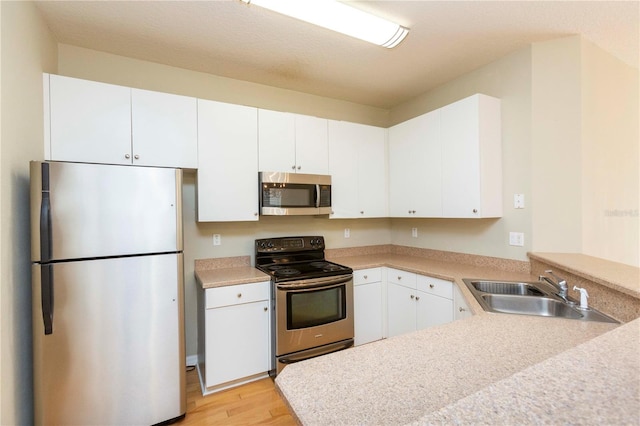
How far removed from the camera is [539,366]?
585mm

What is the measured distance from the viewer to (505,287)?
2090mm

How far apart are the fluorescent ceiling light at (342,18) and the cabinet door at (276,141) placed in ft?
3.16

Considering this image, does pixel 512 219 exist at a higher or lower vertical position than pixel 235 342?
higher

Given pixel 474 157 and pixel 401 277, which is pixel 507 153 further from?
pixel 401 277

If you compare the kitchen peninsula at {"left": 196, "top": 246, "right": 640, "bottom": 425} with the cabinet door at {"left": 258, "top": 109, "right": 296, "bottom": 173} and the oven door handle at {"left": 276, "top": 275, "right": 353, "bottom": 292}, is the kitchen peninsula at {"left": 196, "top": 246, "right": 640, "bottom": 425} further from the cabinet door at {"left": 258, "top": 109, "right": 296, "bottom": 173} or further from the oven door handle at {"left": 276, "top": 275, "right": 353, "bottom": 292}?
the cabinet door at {"left": 258, "top": 109, "right": 296, "bottom": 173}

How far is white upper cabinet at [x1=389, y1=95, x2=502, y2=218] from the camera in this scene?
2.39 m

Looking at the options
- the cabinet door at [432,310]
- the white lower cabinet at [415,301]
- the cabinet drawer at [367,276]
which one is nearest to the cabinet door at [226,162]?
the cabinet drawer at [367,276]

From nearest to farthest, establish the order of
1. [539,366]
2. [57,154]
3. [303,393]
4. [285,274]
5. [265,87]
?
[539,366] < [303,393] < [57,154] < [285,274] < [265,87]

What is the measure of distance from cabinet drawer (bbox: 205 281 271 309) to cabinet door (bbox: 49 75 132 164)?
1.13m

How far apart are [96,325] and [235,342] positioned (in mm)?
921

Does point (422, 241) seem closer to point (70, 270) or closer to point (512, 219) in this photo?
point (512, 219)

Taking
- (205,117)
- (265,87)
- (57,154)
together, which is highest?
(265,87)

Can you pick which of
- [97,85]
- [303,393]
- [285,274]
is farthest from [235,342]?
[97,85]

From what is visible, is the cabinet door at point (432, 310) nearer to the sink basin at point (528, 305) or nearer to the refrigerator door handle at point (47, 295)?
the sink basin at point (528, 305)
